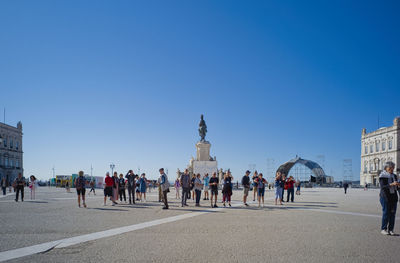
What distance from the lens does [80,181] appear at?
12930 millimetres

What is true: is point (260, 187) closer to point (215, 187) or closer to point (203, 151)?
point (215, 187)

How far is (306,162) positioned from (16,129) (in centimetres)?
7346

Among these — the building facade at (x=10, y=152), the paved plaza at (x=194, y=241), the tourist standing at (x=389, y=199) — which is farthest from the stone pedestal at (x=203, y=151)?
the building facade at (x=10, y=152)

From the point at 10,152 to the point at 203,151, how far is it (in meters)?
48.7

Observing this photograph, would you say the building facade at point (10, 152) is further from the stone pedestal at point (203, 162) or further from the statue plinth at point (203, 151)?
the statue plinth at point (203, 151)

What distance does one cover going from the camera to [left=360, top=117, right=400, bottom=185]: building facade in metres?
63.5

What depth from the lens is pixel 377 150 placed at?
230 ft

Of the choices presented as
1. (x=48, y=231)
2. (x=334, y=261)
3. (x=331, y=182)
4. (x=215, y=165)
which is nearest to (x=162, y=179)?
(x=48, y=231)

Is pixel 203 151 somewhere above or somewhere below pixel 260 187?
above

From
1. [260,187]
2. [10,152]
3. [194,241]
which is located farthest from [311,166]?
[194,241]

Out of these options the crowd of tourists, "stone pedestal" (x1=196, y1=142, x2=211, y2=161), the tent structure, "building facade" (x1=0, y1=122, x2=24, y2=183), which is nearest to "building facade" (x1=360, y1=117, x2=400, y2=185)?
the tent structure

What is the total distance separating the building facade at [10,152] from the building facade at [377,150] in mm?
80160

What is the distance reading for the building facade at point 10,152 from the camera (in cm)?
6425

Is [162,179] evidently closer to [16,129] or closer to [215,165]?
[215,165]
